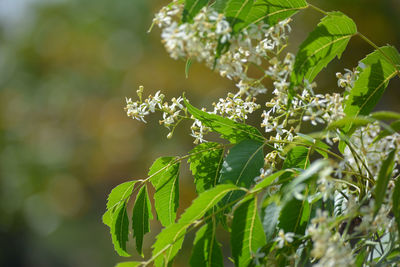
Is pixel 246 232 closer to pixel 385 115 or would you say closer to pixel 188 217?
pixel 188 217

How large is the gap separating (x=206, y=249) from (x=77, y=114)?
9.89 m

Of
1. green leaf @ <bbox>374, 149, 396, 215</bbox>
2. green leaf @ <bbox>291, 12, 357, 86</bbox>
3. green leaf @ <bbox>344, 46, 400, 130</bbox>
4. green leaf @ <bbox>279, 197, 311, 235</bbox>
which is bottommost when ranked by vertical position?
green leaf @ <bbox>279, 197, 311, 235</bbox>

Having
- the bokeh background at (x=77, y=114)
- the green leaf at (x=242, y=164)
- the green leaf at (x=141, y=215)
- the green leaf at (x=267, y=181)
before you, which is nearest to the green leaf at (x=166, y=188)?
the green leaf at (x=141, y=215)

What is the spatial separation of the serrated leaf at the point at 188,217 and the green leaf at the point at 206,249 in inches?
0.9

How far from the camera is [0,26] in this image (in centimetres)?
1123

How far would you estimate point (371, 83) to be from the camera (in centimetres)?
84

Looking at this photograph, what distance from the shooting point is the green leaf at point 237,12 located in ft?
2.34

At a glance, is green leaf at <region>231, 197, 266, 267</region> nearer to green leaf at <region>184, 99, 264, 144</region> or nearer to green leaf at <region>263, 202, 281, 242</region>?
green leaf at <region>263, 202, 281, 242</region>

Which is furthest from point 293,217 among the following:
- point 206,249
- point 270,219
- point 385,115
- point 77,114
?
point 77,114

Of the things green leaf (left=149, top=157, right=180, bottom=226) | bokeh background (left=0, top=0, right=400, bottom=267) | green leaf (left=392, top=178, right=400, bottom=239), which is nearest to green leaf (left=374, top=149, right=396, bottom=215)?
green leaf (left=392, top=178, right=400, bottom=239)

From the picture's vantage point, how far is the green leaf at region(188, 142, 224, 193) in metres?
0.94

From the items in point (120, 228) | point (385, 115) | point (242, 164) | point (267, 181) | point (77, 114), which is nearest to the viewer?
point (385, 115)

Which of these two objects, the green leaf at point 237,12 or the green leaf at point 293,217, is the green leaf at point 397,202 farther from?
the green leaf at point 237,12

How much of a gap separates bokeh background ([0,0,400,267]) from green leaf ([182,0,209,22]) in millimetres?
7899
